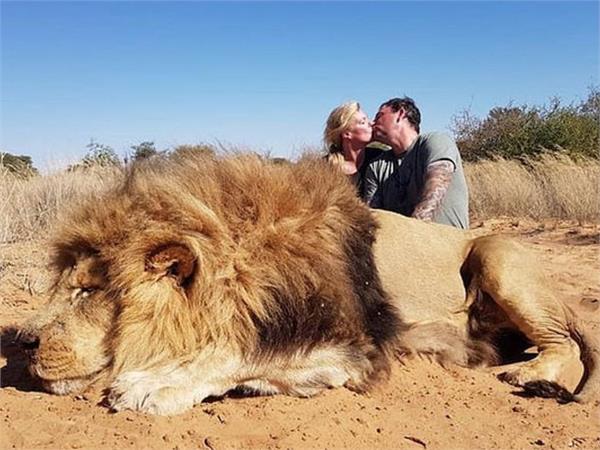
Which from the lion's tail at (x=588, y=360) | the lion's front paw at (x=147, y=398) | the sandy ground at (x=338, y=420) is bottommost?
the sandy ground at (x=338, y=420)

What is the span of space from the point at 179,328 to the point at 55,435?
0.63 metres

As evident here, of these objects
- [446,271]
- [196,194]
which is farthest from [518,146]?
[196,194]

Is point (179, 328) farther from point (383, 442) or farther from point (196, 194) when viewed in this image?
point (383, 442)

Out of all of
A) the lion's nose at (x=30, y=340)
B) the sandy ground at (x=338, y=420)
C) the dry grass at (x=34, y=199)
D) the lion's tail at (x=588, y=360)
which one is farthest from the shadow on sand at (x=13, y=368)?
the dry grass at (x=34, y=199)

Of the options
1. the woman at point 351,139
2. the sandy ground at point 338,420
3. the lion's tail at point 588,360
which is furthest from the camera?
the woman at point 351,139

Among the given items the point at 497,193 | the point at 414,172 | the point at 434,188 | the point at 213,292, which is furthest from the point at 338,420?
the point at 497,193

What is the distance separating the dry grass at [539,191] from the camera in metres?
11.5

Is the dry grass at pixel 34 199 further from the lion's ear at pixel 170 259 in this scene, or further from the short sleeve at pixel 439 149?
the lion's ear at pixel 170 259

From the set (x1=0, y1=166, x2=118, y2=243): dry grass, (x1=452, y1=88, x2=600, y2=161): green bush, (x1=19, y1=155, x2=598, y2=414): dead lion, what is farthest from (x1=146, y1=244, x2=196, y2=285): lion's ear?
(x1=452, y1=88, x2=600, y2=161): green bush

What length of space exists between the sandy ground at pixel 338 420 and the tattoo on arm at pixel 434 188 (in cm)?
135

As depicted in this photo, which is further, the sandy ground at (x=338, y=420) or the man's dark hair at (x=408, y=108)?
the man's dark hair at (x=408, y=108)

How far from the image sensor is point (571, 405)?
3.26 m

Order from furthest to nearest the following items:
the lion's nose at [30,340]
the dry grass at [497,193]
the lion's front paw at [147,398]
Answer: the dry grass at [497,193], the lion's nose at [30,340], the lion's front paw at [147,398]

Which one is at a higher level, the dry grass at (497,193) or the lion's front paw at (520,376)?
the dry grass at (497,193)
